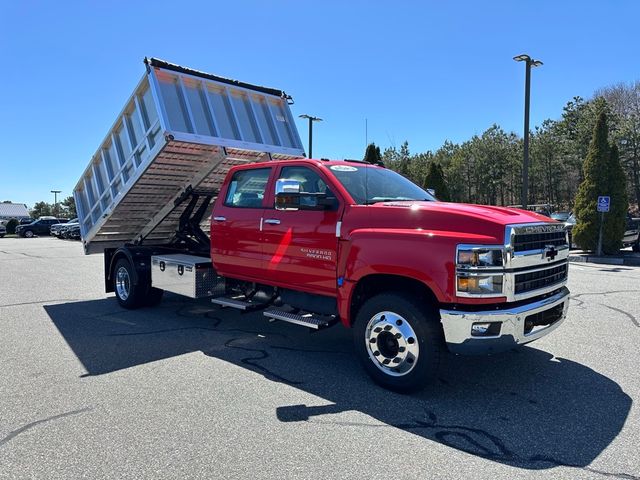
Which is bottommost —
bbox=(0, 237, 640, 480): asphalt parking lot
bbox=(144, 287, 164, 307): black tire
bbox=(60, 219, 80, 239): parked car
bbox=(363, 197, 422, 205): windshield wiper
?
bbox=(0, 237, 640, 480): asphalt parking lot

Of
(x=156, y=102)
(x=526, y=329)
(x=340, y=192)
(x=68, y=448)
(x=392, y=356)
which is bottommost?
(x=68, y=448)

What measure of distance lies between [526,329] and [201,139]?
15.6 ft

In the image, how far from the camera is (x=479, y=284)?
4.04 meters

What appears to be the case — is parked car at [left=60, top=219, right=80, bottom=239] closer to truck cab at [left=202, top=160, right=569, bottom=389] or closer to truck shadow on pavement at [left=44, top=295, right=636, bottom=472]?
truck shadow on pavement at [left=44, top=295, right=636, bottom=472]

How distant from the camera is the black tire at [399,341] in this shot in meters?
4.29

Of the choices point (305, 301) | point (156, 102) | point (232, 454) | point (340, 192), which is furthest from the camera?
point (156, 102)

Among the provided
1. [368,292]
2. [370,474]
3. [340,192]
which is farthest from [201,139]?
[370,474]

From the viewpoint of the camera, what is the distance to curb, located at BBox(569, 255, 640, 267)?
16953mm

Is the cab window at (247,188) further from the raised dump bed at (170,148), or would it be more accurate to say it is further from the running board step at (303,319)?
the running board step at (303,319)

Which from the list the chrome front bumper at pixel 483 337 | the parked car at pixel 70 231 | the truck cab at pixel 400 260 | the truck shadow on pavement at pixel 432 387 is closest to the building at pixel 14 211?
the parked car at pixel 70 231

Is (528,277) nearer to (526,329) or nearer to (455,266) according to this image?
(526,329)

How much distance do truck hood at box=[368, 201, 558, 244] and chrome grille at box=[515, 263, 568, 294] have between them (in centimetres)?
44

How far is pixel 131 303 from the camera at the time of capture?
27.0 feet

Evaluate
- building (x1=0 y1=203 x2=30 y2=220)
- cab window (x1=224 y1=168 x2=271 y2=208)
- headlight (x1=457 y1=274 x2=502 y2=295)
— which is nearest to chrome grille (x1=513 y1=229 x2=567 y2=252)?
headlight (x1=457 y1=274 x2=502 y2=295)
